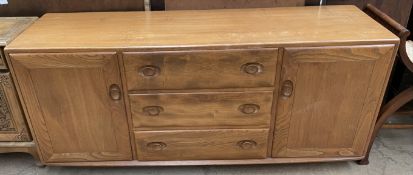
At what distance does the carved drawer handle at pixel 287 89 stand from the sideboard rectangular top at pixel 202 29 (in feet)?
0.53

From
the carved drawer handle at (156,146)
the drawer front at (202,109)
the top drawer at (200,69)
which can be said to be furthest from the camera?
the carved drawer handle at (156,146)

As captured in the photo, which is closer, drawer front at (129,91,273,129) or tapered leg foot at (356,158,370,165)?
drawer front at (129,91,273,129)

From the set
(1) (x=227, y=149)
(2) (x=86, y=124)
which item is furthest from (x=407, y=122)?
(2) (x=86, y=124)

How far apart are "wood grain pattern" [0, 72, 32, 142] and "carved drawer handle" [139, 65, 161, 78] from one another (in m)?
0.51

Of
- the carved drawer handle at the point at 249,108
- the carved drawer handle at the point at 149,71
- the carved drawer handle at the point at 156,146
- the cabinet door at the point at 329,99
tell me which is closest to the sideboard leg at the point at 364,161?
the cabinet door at the point at 329,99

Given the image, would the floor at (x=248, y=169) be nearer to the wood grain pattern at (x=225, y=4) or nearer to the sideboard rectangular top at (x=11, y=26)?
the sideboard rectangular top at (x=11, y=26)

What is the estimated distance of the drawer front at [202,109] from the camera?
124 centimetres

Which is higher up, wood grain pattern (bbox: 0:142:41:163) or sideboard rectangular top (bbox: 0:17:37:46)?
sideboard rectangular top (bbox: 0:17:37:46)

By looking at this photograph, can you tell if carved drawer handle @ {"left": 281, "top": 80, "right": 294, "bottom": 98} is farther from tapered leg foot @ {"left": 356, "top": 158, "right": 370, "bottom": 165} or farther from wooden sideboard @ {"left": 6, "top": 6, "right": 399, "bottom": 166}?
tapered leg foot @ {"left": 356, "top": 158, "right": 370, "bottom": 165}

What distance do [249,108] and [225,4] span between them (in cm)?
53

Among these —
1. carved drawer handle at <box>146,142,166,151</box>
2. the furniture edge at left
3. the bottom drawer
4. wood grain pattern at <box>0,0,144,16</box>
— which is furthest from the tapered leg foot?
the furniture edge at left

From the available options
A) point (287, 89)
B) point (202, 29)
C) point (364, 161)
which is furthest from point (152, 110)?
point (364, 161)

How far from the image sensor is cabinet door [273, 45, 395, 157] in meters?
1.17

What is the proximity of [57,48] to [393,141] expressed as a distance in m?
1.62
